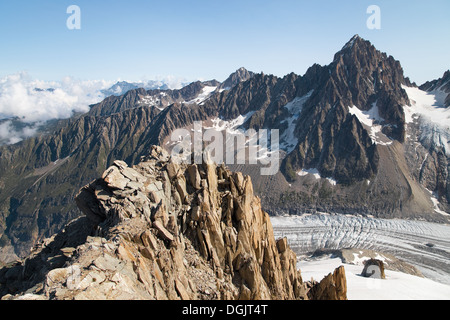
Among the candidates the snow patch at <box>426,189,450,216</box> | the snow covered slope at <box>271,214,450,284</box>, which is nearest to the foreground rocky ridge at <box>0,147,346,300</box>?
the snow covered slope at <box>271,214,450,284</box>

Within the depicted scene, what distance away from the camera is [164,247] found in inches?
951

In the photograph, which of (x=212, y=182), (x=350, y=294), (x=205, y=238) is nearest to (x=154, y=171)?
(x=212, y=182)

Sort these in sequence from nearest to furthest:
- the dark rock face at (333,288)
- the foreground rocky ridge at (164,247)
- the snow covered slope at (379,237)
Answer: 1. the foreground rocky ridge at (164,247)
2. the dark rock face at (333,288)
3. the snow covered slope at (379,237)

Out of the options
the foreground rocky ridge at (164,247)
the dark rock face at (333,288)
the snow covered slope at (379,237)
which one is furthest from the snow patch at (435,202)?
the foreground rocky ridge at (164,247)

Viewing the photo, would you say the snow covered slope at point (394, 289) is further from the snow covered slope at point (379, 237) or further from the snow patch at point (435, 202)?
the snow patch at point (435, 202)

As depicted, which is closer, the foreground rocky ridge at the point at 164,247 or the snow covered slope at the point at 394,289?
the foreground rocky ridge at the point at 164,247

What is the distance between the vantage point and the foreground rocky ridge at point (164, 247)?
59.7ft

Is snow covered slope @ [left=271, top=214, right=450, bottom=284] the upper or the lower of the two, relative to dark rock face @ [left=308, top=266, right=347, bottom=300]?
lower

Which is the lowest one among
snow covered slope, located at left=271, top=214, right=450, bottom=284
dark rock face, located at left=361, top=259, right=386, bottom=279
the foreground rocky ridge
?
snow covered slope, located at left=271, top=214, right=450, bottom=284

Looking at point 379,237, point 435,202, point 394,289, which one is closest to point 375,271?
point 394,289

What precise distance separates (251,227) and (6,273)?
97.3ft

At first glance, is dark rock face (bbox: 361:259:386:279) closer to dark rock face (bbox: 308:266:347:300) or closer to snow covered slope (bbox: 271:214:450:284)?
dark rock face (bbox: 308:266:347:300)

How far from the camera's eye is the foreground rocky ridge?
18203 mm

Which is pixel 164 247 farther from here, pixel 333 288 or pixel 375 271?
pixel 375 271
